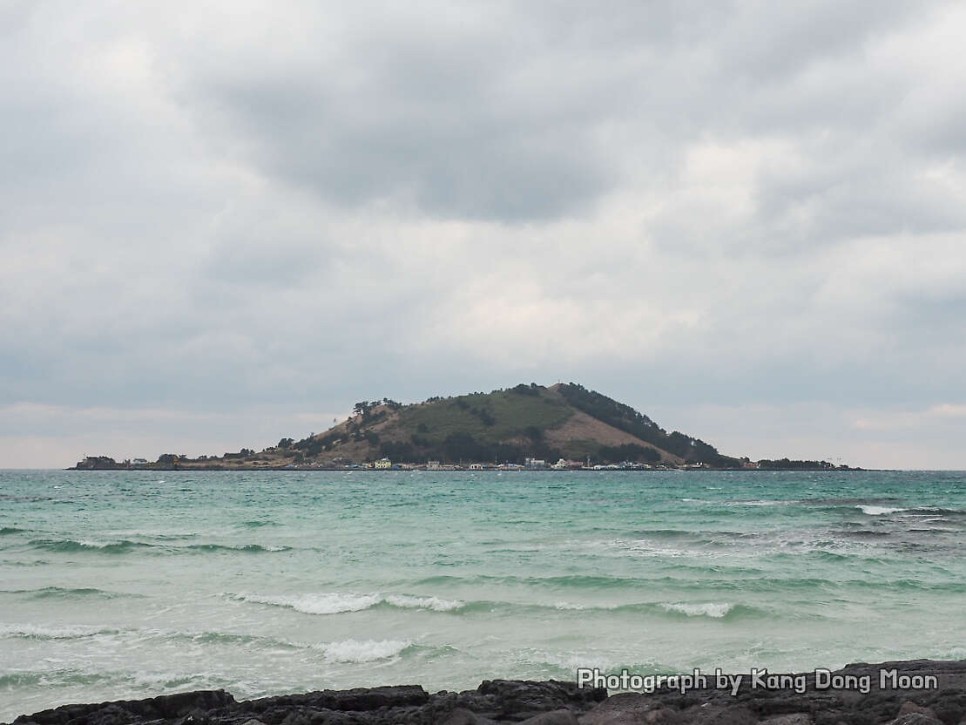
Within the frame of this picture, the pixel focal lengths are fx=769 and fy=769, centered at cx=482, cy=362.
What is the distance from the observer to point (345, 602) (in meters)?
20.5

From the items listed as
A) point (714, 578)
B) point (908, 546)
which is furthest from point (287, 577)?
point (908, 546)

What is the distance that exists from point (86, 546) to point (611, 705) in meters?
29.9

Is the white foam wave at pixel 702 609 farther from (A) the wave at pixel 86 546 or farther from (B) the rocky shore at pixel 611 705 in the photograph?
(A) the wave at pixel 86 546

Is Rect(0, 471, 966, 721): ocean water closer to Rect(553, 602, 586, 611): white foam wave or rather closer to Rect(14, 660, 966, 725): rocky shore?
Rect(553, 602, 586, 611): white foam wave

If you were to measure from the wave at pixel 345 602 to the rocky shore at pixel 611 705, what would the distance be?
9.05 m

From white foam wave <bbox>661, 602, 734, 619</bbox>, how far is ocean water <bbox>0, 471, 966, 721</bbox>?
0.26 ft

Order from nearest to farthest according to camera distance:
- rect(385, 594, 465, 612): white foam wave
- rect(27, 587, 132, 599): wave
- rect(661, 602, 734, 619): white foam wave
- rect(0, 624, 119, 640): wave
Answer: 1. rect(0, 624, 119, 640): wave
2. rect(661, 602, 734, 619): white foam wave
3. rect(385, 594, 465, 612): white foam wave
4. rect(27, 587, 132, 599): wave

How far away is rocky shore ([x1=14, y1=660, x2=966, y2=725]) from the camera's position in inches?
356

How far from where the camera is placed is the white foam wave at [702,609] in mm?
18625

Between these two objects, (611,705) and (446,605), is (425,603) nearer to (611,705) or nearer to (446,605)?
(446,605)

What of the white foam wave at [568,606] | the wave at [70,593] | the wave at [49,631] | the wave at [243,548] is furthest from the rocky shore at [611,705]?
the wave at [243,548]

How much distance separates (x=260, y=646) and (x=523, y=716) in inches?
325

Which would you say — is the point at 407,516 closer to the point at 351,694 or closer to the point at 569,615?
the point at 569,615

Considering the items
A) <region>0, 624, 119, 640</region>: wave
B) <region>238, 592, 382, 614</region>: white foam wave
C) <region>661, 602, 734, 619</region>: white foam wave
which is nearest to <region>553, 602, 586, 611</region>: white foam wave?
<region>661, 602, 734, 619</region>: white foam wave
